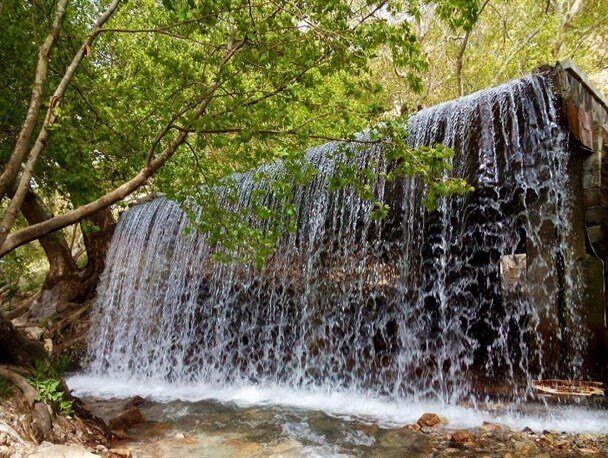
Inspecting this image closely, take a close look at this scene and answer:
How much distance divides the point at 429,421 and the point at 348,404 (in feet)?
5.45

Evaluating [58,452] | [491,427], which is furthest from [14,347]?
[491,427]

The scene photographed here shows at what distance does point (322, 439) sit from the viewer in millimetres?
5148

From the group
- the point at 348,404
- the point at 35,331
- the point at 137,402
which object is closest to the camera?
the point at 348,404

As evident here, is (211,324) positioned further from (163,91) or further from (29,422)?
(29,422)

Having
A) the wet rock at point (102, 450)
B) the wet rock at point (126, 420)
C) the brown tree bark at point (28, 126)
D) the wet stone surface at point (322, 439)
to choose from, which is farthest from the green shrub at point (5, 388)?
the brown tree bark at point (28, 126)

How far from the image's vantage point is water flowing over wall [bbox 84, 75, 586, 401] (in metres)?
6.08

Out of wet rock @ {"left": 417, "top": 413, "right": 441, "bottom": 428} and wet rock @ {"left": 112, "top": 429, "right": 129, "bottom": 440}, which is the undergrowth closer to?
wet rock @ {"left": 112, "top": 429, "right": 129, "bottom": 440}

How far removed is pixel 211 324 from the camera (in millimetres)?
9711

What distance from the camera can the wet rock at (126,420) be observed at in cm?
542

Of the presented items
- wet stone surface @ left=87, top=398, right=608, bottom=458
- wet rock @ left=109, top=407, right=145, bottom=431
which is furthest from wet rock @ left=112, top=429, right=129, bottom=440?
wet rock @ left=109, top=407, right=145, bottom=431

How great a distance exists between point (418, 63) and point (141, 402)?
6.40m

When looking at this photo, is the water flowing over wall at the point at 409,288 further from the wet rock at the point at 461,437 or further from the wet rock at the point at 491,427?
the wet rock at the point at 461,437

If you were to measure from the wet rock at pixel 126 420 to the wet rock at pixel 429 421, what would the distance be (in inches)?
144

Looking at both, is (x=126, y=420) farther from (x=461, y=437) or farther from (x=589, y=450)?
(x=589, y=450)
